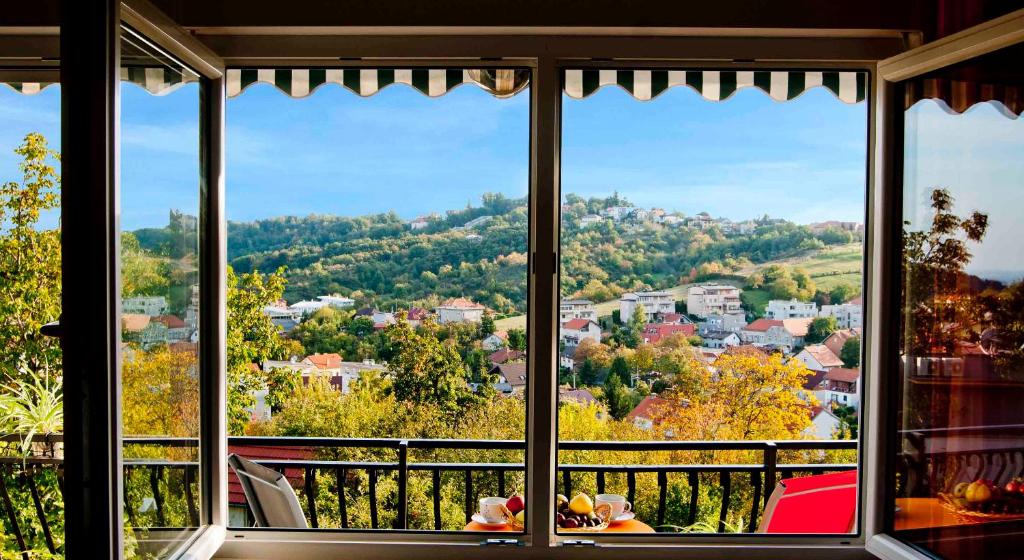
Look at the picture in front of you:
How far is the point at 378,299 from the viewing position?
3521mm

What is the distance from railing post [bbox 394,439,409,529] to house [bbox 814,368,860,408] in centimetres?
233

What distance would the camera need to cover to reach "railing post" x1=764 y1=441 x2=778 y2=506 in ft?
12.2

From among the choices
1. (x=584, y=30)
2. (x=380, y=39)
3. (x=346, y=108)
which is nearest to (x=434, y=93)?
(x=380, y=39)

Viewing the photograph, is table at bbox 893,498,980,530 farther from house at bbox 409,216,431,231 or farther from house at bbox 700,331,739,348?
house at bbox 409,216,431,231

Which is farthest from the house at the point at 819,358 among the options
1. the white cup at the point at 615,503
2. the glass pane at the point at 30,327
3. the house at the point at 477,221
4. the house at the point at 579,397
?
the glass pane at the point at 30,327

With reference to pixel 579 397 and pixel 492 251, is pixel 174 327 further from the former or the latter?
pixel 579 397

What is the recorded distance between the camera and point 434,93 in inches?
95.7

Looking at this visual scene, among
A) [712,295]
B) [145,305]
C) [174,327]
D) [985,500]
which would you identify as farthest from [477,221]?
[985,500]

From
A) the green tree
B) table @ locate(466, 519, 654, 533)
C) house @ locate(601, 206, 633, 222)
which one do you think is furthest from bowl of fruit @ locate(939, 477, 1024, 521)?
the green tree

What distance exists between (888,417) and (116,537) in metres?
2.17

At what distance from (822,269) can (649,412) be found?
4.01 ft

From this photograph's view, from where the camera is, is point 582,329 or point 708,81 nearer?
point 708,81

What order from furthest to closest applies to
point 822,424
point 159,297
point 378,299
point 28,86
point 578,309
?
point 822,424, point 378,299, point 578,309, point 159,297, point 28,86

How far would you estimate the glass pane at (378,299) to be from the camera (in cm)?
335
